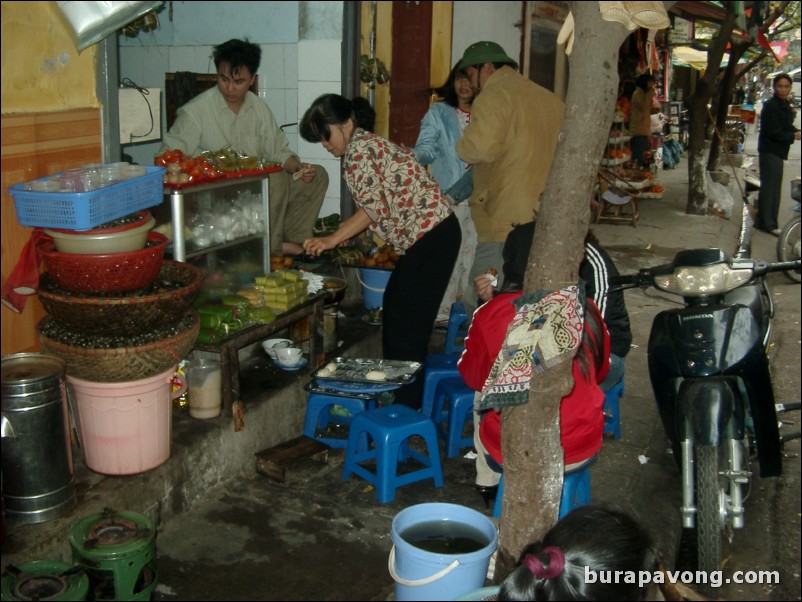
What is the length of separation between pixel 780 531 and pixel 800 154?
2418 cm

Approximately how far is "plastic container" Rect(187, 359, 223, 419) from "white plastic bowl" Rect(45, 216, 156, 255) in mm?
886

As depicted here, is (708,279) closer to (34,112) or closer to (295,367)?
(295,367)

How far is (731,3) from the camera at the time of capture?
9758mm

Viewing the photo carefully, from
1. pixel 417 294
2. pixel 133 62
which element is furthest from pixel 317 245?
pixel 133 62

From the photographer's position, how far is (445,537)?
286cm

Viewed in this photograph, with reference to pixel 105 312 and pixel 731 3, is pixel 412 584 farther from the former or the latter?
pixel 731 3

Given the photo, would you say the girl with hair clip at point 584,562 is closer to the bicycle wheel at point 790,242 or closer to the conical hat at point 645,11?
the conical hat at point 645,11

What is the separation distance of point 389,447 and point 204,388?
1054mm

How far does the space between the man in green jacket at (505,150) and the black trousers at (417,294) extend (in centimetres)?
47

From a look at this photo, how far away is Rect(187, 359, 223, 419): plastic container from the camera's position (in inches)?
170

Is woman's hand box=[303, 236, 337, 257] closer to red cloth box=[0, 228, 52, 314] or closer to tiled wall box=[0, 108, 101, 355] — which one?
tiled wall box=[0, 108, 101, 355]

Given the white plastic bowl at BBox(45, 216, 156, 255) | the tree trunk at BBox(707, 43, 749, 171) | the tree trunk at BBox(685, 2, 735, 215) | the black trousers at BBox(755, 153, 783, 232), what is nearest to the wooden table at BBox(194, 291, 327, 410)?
the white plastic bowl at BBox(45, 216, 156, 255)

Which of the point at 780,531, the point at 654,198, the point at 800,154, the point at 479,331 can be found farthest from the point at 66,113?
the point at 800,154

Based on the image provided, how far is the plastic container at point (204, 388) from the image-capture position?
14.1 feet
